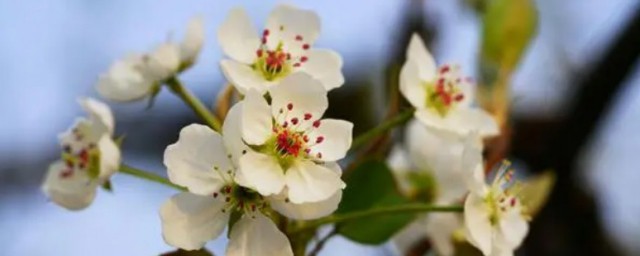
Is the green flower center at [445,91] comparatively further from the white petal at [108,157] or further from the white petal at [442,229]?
the white petal at [108,157]

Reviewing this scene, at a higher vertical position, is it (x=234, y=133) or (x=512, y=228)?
(x=234, y=133)

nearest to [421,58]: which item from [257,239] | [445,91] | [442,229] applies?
[445,91]

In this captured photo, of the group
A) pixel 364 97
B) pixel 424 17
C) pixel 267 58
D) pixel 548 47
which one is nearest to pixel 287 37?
pixel 267 58

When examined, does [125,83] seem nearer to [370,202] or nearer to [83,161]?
[83,161]

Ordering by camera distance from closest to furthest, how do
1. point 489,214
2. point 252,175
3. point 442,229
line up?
point 252,175 < point 489,214 < point 442,229

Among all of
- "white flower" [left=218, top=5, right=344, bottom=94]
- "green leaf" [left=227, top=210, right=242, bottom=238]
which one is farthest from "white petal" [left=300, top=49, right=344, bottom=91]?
"green leaf" [left=227, top=210, right=242, bottom=238]

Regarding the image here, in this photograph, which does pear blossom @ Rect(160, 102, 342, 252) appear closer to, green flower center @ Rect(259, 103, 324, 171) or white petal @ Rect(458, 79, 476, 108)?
green flower center @ Rect(259, 103, 324, 171)
